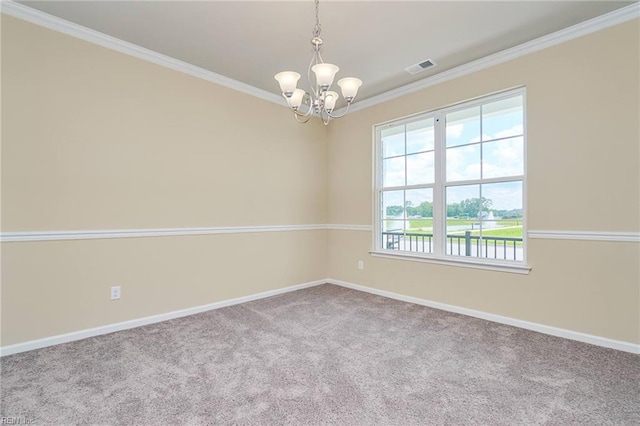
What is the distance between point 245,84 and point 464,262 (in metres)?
3.33

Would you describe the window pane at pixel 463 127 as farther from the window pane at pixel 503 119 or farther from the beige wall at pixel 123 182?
the beige wall at pixel 123 182

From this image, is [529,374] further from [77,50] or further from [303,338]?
[77,50]

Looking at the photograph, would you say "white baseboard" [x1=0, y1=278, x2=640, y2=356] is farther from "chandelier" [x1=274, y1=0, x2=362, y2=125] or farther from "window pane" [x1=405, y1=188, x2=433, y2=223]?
"chandelier" [x1=274, y1=0, x2=362, y2=125]

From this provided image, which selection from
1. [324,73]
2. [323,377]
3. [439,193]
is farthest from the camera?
[439,193]

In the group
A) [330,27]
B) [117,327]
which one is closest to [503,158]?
[330,27]

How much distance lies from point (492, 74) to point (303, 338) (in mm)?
3228

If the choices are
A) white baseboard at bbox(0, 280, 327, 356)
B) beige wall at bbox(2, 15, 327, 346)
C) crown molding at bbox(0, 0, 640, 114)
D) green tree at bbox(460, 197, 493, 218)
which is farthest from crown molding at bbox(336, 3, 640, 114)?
white baseboard at bbox(0, 280, 327, 356)

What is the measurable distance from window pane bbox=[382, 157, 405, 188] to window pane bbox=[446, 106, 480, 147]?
0.68 meters

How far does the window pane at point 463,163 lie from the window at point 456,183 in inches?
0.4

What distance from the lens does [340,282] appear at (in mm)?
4590

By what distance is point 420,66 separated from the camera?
3.28 m

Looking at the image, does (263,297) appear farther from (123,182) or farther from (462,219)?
(462,219)

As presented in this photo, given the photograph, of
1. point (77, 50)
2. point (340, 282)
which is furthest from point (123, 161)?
point (340, 282)

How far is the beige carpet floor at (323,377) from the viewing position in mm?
1664
